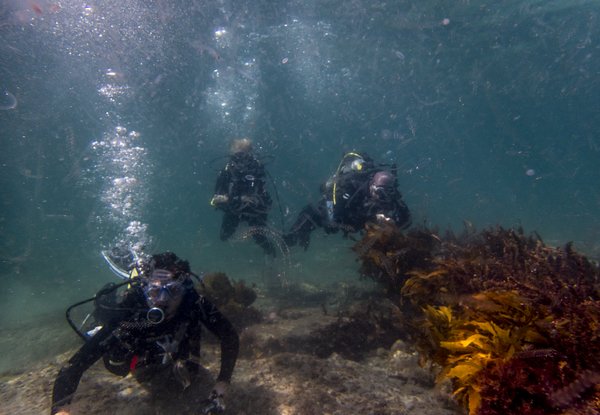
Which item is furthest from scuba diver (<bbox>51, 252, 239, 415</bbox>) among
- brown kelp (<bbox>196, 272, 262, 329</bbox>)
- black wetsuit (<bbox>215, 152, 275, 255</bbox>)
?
black wetsuit (<bbox>215, 152, 275, 255</bbox>)

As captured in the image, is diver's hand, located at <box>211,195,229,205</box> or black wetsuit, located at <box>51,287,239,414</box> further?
diver's hand, located at <box>211,195,229,205</box>

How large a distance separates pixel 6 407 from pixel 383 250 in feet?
19.4

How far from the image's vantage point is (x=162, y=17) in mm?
18125

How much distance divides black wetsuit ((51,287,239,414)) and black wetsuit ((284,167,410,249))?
13.6 ft

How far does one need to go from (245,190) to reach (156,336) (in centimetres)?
576

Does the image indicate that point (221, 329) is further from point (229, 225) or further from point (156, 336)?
point (229, 225)

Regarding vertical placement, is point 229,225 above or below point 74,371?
above

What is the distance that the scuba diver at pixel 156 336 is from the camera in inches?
151

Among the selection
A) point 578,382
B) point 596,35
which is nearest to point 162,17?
point 578,382

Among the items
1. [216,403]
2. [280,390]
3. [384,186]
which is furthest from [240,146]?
[216,403]

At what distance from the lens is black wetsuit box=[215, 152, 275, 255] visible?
9188mm

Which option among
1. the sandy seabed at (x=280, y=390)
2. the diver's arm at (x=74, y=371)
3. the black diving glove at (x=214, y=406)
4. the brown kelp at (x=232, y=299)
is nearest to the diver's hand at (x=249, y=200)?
the brown kelp at (x=232, y=299)

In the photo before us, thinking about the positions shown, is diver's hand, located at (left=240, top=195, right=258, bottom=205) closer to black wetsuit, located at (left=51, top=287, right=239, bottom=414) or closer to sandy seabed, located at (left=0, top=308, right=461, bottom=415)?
sandy seabed, located at (left=0, top=308, right=461, bottom=415)

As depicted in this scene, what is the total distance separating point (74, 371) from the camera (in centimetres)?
385
